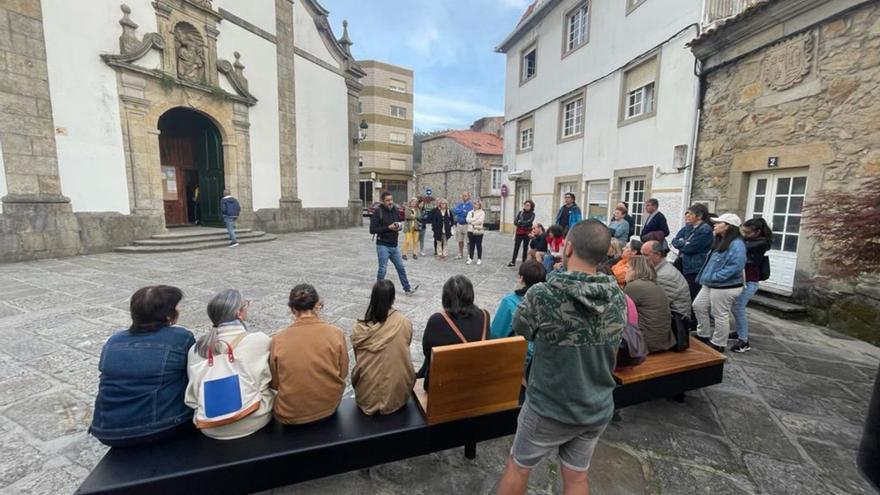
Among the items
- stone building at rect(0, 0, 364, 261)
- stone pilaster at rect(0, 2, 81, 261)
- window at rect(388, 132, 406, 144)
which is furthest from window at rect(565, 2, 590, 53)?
window at rect(388, 132, 406, 144)

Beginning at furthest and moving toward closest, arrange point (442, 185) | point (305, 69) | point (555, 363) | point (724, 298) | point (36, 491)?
point (442, 185) → point (305, 69) → point (724, 298) → point (36, 491) → point (555, 363)

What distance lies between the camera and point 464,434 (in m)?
2.20

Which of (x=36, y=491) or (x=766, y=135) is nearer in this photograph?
(x=36, y=491)

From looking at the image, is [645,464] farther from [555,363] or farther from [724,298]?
[724,298]

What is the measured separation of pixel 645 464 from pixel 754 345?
9.46ft

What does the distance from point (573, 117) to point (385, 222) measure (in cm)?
908

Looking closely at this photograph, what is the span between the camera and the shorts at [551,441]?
1.64m

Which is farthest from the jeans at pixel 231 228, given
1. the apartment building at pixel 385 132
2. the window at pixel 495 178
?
the apartment building at pixel 385 132

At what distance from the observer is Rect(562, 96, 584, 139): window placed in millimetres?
11547

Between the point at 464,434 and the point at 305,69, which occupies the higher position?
the point at 305,69

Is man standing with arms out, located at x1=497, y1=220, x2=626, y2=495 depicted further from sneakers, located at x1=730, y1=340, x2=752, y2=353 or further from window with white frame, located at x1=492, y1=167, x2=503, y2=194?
window with white frame, located at x1=492, y1=167, x2=503, y2=194

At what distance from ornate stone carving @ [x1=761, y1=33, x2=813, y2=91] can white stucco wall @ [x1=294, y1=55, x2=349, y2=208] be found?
13.4m

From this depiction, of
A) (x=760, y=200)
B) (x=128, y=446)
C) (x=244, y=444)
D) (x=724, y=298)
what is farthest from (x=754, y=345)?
(x=128, y=446)

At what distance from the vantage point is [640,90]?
9.17 m
